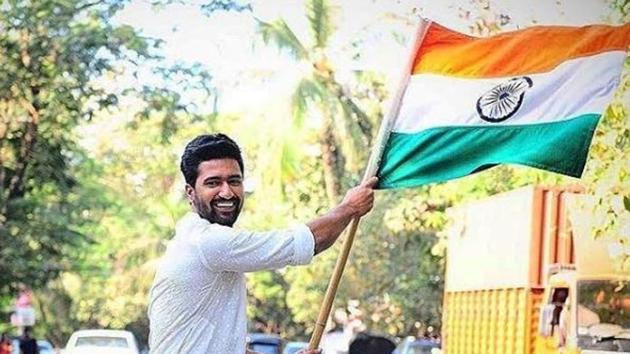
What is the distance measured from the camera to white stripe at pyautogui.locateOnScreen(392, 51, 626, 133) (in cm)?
301

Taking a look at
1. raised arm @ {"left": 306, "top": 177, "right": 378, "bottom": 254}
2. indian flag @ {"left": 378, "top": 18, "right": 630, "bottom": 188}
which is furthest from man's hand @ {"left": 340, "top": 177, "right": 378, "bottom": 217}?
indian flag @ {"left": 378, "top": 18, "right": 630, "bottom": 188}

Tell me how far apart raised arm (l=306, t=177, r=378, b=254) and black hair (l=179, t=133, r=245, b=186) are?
0.55 ft

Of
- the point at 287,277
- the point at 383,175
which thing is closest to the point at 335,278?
the point at 383,175

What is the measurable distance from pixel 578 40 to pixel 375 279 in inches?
81.4

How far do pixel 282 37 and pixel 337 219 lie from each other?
111 inches

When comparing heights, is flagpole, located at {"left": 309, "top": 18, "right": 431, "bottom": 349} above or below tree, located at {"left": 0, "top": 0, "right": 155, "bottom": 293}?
below

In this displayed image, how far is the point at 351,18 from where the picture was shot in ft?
17.1

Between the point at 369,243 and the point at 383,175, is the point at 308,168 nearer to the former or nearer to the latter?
the point at 369,243

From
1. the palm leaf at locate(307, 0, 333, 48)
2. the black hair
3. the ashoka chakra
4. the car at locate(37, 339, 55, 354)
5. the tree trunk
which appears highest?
the palm leaf at locate(307, 0, 333, 48)

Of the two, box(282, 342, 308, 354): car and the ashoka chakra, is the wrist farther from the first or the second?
box(282, 342, 308, 354): car

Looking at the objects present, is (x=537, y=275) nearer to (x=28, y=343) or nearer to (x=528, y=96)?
(x=28, y=343)

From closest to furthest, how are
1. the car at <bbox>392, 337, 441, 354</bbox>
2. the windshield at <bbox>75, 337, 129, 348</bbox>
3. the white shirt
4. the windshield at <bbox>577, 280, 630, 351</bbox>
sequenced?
1. the white shirt
2. the windshield at <bbox>577, 280, 630, 351</bbox>
3. the windshield at <bbox>75, 337, 129, 348</bbox>
4. the car at <bbox>392, 337, 441, 354</bbox>

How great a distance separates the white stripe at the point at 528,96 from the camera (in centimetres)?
301

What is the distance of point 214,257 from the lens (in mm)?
2324
